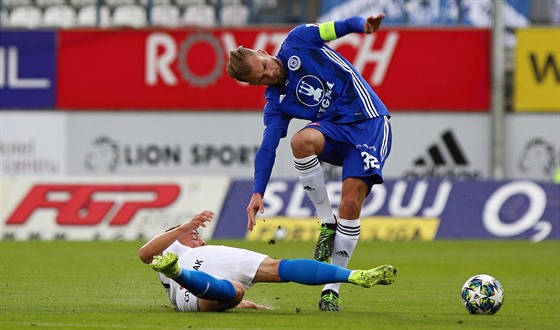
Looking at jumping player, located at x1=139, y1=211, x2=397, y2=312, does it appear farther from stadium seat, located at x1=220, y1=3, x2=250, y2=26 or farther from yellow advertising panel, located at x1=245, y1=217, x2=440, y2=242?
stadium seat, located at x1=220, y1=3, x2=250, y2=26

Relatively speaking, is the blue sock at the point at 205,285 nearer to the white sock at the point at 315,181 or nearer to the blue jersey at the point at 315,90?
the blue jersey at the point at 315,90

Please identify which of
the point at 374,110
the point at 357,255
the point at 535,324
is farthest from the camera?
the point at 357,255

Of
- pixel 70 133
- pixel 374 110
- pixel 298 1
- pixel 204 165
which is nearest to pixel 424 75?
pixel 298 1

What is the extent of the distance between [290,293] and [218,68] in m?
15.4

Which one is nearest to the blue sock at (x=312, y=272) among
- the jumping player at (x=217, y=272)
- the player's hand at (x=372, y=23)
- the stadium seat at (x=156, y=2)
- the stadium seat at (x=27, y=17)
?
the jumping player at (x=217, y=272)

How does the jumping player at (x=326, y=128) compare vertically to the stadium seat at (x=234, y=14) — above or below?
above

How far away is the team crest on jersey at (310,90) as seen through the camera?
933cm

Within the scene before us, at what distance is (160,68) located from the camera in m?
26.2

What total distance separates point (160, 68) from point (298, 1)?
129 inches

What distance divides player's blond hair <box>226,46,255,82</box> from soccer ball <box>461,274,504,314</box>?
2.22 metres

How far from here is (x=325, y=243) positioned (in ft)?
30.9

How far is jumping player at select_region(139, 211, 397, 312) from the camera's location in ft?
26.9

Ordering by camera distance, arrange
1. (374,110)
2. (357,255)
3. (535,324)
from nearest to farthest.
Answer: (535,324), (374,110), (357,255)

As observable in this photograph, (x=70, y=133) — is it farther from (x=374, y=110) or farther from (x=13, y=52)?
(x=374, y=110)
